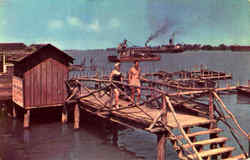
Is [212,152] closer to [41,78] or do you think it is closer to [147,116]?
[147,116]

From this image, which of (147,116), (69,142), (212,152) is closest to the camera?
(212,152)

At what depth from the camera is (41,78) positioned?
1777 cm

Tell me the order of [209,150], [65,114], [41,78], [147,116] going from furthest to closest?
[65,114] → [41,78] → [147,116] → [209,150]

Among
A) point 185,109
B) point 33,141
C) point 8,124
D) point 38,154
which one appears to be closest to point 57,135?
point 33,141

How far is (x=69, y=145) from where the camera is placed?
1616 centimetres

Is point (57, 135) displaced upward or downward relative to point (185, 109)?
downward

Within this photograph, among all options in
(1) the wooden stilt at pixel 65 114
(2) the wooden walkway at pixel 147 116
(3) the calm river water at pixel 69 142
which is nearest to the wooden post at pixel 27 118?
(3) the calm river water at pixel 69 142

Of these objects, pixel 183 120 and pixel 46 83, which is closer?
pixel 183 120

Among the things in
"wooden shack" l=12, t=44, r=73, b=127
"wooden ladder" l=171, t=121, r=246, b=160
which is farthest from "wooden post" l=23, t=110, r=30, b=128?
"wooden ladder" l=171, t=121, r=246, b=160

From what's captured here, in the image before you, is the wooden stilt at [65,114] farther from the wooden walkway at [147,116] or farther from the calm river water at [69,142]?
the wooden walkway at [147,116]

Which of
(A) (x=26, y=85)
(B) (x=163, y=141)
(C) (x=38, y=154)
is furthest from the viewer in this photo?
(A) (x=26, y=85)

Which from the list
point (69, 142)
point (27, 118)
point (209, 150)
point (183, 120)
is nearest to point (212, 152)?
point (209, 150)

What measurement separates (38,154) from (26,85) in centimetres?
455

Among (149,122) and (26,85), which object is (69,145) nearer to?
(26,85)
